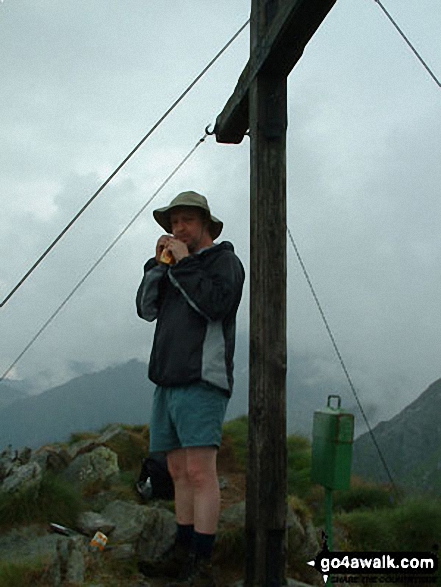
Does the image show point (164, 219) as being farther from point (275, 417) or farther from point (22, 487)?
point (22, 487)

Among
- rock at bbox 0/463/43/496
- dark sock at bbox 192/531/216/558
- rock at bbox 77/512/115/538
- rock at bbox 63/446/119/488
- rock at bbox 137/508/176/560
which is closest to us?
dark sock at bbox 192/531/216/558

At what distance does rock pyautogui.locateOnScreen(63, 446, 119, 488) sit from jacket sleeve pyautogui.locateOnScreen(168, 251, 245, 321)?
10.7 ft

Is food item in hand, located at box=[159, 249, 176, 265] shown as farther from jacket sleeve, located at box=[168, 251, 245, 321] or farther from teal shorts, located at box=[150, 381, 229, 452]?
teal shorts, located at box=[150, 381, 229, 452]

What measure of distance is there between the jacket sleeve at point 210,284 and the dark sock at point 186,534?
1.22m

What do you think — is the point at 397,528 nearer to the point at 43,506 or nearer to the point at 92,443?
the point at 43,506

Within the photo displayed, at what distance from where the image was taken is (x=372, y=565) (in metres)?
3.92

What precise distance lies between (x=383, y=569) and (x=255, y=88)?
3.27m

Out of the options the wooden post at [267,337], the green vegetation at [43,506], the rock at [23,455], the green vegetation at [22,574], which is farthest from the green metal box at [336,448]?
the rock at [23,455]

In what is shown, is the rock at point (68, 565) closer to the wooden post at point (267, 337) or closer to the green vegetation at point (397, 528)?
the wooden post at point (267, 337)

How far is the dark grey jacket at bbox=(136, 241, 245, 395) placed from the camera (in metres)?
3.06

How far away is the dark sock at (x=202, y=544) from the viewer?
119 inches

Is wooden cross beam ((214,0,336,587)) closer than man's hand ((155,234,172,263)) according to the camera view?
Yes

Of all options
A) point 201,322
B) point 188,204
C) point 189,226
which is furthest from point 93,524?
point 188,204

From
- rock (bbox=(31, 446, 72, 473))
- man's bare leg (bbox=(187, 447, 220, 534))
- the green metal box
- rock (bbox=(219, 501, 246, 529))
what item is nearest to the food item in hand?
man's bare leg (bbox=(187, 447, 220, 534))
